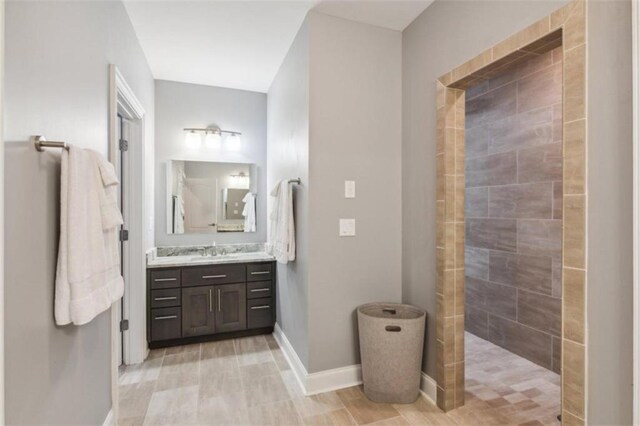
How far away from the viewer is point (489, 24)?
1.71 meters

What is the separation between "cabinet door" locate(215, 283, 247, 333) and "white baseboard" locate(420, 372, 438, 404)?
5.75ft

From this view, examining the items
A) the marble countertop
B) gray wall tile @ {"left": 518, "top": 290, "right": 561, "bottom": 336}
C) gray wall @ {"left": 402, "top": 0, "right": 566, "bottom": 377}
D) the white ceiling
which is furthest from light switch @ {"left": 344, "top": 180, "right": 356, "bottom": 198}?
gray wall tile @ {"left": 518, "top": 290, "right": 561, "bottom": 336}

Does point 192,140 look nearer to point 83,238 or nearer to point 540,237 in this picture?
point 83,238

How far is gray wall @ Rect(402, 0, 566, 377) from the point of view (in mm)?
1816

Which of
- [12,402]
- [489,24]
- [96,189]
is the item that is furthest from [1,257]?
[489,24]

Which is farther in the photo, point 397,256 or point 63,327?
point 397,256

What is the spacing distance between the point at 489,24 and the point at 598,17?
1.84ft

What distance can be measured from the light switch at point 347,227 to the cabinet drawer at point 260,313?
4.50 ft

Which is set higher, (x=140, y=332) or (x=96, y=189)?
(x=96, y=189)

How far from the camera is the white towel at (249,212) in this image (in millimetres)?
3703

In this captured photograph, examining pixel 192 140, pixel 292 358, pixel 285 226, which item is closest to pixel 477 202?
pixel 285 226

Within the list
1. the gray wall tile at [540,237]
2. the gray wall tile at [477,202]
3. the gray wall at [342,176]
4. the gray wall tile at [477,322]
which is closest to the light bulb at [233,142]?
the gray wall at [342,176]

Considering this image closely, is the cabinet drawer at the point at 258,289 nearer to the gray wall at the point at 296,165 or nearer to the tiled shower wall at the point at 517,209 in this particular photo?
the gray wall at the point at 296,165

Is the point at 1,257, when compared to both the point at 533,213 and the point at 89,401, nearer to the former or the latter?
the point at 89,401
